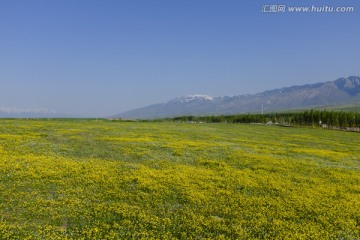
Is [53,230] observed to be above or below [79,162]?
below

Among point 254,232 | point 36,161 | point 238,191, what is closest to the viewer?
point 254,232

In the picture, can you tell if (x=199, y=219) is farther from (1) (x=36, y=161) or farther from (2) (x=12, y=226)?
(1) (x=36, y=161)

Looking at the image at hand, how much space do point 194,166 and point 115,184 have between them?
35.4ft

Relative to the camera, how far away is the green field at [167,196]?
60.7 ft

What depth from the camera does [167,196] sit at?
2358cm

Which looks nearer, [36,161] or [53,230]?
[53,230]

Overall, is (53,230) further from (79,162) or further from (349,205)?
(349,205)

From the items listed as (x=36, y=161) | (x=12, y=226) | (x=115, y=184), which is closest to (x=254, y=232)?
(x=115, y=184)

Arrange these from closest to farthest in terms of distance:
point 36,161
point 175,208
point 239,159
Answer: point 175,208 < point 36,161 < point 239,159

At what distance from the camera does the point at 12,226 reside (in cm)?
1714

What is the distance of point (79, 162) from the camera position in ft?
100

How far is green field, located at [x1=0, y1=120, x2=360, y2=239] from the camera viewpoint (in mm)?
18500

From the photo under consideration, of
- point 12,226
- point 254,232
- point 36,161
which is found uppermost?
point 36,161

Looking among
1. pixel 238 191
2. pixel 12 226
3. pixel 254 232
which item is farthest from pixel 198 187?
pixel 12 226
